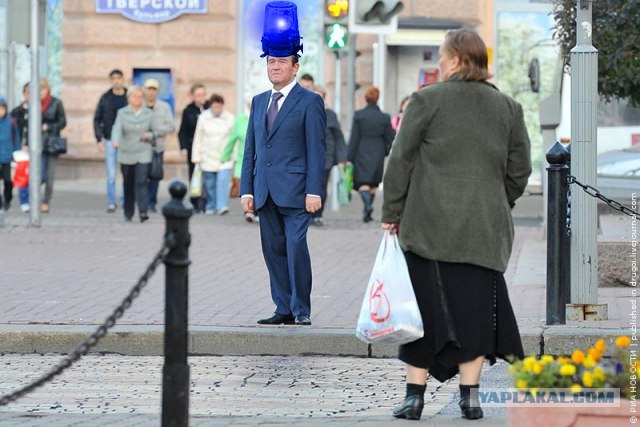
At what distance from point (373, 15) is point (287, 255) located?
10.1 metres

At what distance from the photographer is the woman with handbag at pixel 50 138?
68.3ft

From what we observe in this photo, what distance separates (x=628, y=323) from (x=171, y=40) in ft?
55.4

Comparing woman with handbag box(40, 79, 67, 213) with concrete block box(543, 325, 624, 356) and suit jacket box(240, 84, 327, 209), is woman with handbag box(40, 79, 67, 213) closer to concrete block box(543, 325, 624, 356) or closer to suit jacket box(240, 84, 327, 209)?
suit jacket box(240, 84, 327, 209)

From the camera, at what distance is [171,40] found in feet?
85.8

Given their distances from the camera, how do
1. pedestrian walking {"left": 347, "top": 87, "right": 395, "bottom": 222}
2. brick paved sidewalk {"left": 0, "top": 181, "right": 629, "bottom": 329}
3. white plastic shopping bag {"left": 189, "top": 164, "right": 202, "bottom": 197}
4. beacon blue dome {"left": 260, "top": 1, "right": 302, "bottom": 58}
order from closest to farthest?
1. beacon blue dome {"left": 260, "top": 1, "right": 302, "bottom": 58}
2. brick paved sidewalk {"left": 0, "top": 181, "right": 629, "bottom": 329}
3. pedestrian walking {"left": 347, "top": 87, "right": 395, "bottom": 222}
4. white plastic shopping bag {"left": 189, "top": 164, "right": 202, "bottom": 197}

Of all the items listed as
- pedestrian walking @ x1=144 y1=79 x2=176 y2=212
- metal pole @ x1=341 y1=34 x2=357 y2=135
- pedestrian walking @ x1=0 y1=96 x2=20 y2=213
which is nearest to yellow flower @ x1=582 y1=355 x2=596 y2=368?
pedestrian walking @ x1=144 y1=79 x2=176 y2=212

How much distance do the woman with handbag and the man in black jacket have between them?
0.52 m

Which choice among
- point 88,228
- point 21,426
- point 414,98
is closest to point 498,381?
point 414,98

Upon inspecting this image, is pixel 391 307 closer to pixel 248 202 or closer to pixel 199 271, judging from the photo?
pixel 248 202

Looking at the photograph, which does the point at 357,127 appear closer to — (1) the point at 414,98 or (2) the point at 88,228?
(2) the point at 88,228

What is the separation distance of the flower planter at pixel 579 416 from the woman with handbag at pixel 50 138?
15.9 meters

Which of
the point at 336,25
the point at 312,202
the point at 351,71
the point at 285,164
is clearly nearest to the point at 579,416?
the point at 312,202

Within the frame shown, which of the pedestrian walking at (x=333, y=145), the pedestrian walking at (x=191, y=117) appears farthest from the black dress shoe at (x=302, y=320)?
the pedestrian walking at (x=191, y=117)

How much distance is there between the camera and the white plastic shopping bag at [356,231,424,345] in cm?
696
